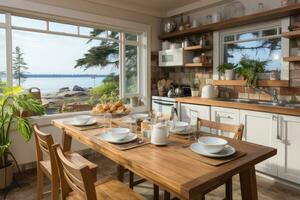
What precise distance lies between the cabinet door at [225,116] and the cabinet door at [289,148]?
0.53 meters

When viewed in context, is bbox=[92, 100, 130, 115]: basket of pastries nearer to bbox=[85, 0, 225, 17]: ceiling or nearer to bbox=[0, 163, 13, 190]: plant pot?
bbox=[0, 163, 13, 190]: plant pot

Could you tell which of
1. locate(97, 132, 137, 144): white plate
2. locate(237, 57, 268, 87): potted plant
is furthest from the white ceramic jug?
locate(237, 57, 268, 87): potted plant

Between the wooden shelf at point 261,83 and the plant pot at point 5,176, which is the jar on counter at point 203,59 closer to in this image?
the wooden shelf at point 261,83

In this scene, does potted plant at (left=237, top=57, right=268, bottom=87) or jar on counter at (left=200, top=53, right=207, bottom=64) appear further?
jar on counter at (left=200, top=53, right=207, bottom=64)

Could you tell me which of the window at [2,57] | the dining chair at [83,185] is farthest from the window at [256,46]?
the window at [2,57]

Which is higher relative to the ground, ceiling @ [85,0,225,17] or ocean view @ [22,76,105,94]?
ceiling @ [85,0,225,17]

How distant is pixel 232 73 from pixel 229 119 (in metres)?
0.83

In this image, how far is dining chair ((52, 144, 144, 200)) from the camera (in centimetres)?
109

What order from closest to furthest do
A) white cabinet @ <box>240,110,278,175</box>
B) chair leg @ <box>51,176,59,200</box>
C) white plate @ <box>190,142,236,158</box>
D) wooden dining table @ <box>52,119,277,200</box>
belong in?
wooden dining table @ <box>52,119,277,200</box>
white plate @ <box>190,142,236,158</box>
chair leg @ <box>51,176,59,200</box>
white cabinet @ <box>240,110,278,175</box>

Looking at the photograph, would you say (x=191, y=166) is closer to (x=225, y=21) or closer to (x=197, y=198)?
(x=197, y=198)

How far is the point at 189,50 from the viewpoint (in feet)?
13.1

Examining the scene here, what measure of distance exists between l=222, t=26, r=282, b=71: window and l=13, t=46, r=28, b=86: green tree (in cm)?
306

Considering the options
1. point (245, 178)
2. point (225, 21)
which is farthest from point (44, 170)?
point (225, 21)

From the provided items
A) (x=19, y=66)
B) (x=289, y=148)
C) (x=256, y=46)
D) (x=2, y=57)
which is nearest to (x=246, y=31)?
(x=256, y=46)
